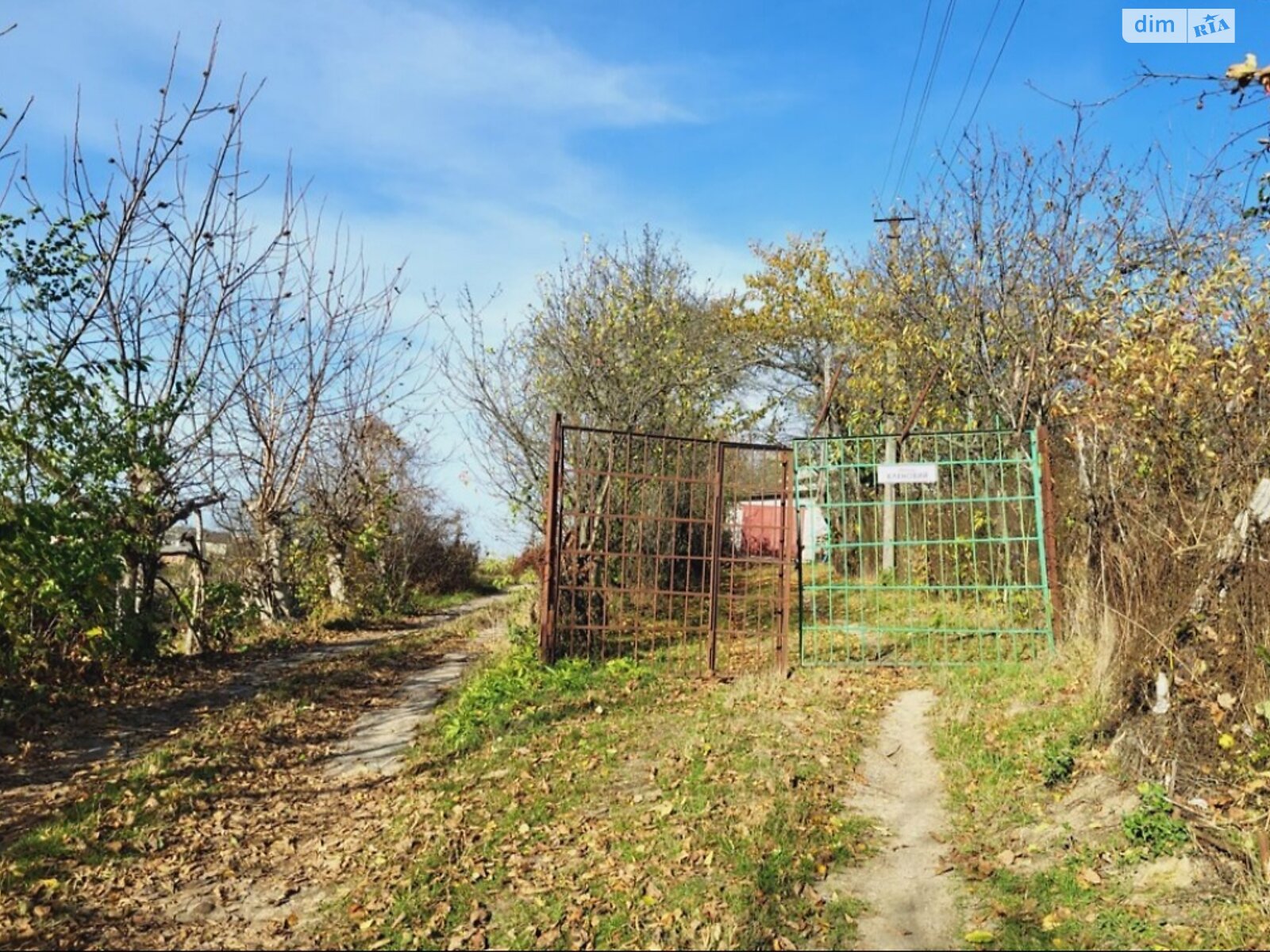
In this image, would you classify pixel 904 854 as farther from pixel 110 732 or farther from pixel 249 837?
pixel 110 732

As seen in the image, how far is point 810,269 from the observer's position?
21.6 m

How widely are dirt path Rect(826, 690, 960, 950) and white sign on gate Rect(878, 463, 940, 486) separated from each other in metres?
2.49

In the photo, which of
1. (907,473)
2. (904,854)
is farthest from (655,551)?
(904,854)

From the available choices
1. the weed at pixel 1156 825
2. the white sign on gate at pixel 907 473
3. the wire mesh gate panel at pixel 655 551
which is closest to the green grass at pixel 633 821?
the wire mesh gate panel at pixel 655 551

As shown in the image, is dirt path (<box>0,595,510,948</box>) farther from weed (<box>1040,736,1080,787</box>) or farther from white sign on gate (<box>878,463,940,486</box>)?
white sign on gate (<box>878,463,940,486</box>)

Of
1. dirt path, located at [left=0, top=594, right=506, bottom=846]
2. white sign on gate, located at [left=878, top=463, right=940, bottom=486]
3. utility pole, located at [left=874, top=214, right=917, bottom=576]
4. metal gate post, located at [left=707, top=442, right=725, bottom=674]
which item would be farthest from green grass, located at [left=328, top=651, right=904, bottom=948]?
utility pole, located at [left=874, top=214, right=917, bottom=576]

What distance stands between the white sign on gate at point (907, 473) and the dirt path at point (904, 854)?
98.0 inches

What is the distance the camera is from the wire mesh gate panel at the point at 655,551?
Answer: 28.8ft

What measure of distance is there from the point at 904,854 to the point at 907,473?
14.9 feet

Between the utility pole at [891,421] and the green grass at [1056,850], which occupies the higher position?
the utility pole at [891,421]

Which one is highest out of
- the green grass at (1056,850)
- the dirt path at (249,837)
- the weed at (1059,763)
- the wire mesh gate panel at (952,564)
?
the wire mesh gate panel at (952,564)

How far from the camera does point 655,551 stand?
1037cm

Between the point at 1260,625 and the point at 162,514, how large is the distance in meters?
10.2

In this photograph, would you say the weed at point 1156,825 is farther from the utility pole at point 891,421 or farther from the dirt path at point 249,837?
the utility pole at point 891,421
